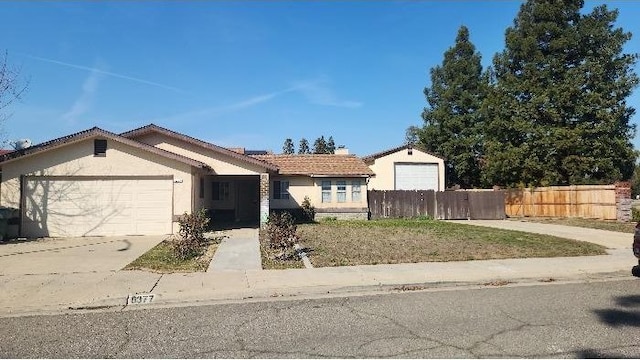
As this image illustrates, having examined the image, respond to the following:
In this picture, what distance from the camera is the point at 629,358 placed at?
15.7ft

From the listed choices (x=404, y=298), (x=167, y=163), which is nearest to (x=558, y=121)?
(x=167, y=163)

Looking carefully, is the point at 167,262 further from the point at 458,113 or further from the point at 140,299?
the point at 458,113

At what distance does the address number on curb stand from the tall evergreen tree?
1519 inches

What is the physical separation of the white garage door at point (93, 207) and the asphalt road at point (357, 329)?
11.6 metres

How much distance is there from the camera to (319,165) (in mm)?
26906

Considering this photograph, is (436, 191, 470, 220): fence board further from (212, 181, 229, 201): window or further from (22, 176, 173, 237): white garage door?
(22, 176, 173, 237): white garage door

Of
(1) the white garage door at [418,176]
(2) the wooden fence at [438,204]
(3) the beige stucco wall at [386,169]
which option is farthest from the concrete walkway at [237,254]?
(1) the white garage door at [418,176]

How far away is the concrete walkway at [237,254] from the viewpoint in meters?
10.7

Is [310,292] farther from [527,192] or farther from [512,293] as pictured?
[527,192]

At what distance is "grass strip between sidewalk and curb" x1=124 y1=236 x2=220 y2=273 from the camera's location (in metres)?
10.4

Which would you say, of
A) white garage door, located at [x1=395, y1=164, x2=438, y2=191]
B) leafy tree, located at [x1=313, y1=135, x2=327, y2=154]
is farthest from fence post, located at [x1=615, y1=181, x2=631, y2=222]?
leafy tree, located at [x1=313, y1=135, x2=327, y2=154]

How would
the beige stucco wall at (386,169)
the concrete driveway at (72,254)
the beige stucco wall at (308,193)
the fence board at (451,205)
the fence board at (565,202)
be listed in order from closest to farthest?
the concrete driveway at (72,254) < the fence board at (565,202) < the beige stucco wall at (308,193) < the fence board at (451,205) < the beige stucco wall at (386,169)

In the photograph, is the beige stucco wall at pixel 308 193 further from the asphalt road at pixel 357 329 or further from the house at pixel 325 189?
the asphalt road at pixel 357 329

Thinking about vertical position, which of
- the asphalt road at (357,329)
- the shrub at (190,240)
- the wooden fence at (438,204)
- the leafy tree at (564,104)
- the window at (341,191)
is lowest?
the asphalt road at (357,329)
